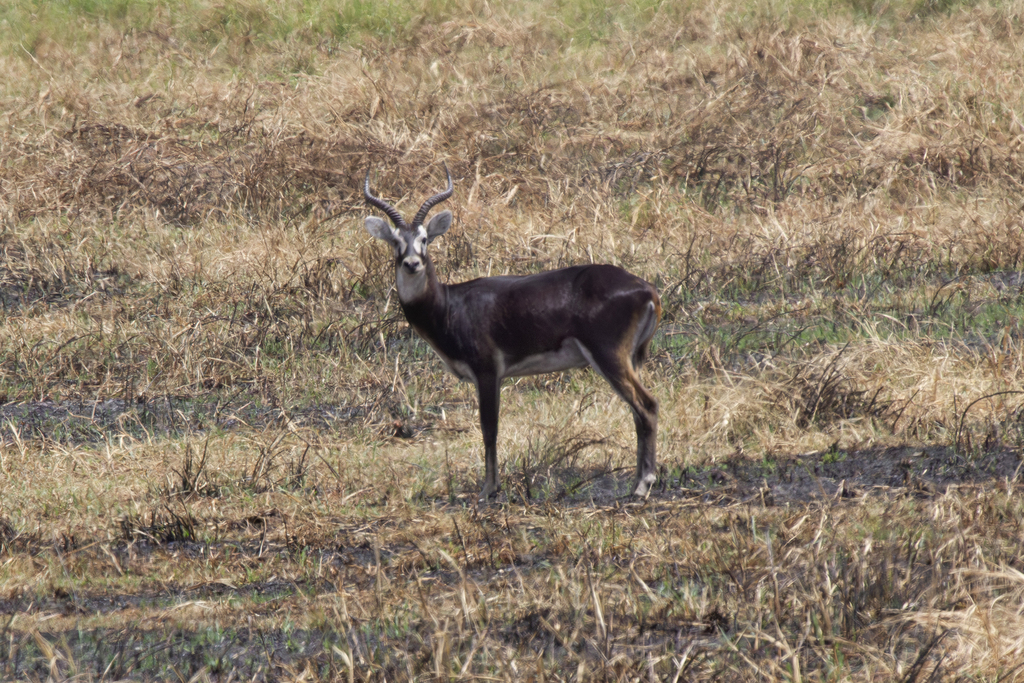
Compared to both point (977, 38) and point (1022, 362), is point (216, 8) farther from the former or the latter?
point (1022, 362)

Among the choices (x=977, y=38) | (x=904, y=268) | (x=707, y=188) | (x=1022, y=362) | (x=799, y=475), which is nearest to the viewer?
(x=799, y=475)

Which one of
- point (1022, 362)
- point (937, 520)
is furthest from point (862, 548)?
point (1022, 362)

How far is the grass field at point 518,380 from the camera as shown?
478 centimetres

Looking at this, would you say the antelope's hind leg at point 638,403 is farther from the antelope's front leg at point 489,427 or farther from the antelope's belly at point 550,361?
the antelope's front leg at point 489,427

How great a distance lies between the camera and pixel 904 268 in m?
10.6

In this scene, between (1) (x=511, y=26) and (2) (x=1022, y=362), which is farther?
(1) (x=511, y=26)

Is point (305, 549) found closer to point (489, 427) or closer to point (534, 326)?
point (489, 427)

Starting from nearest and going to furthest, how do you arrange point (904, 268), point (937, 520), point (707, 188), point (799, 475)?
point (937, 520), point (799, 475), point (904, 268), point (707, 188)

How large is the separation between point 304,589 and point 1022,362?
4822mm

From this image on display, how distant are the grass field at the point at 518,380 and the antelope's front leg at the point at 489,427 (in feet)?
0.56

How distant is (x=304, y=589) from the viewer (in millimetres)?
5430

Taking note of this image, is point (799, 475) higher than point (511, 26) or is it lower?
lower

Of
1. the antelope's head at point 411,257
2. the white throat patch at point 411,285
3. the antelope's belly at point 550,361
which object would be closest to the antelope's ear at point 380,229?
the antelope's head at point 411,257

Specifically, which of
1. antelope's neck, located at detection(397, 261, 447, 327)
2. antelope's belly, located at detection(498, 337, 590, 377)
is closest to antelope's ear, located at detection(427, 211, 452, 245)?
antelope's neck, located at detection(397, 261, 447, 327)
